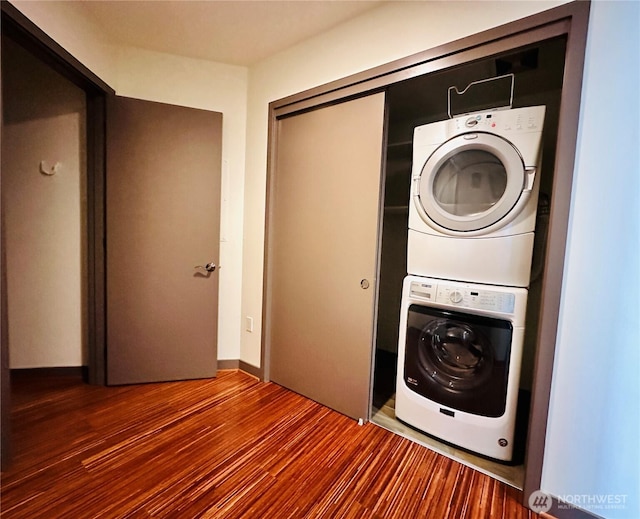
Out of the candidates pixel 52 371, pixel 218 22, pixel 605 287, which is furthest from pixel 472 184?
pixel 52 371

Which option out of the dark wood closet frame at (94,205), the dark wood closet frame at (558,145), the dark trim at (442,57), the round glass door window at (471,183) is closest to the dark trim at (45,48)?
the dark wood closet frame at (94,205)

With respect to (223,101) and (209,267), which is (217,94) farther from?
(209,267)

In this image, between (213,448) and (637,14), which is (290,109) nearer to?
(637,14)

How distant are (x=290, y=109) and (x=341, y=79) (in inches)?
16.4

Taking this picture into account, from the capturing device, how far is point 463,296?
1.46m

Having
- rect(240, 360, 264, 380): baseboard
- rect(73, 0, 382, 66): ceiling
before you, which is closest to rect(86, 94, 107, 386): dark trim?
rect(73, 0, 382, 66): ceiling

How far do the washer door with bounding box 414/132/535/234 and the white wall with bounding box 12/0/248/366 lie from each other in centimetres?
143

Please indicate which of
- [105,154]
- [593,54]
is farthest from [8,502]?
[593,54]

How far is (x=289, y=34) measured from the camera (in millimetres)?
1828

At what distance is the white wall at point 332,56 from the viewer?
1.32 m

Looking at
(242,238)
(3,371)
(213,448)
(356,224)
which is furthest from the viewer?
(242,238)

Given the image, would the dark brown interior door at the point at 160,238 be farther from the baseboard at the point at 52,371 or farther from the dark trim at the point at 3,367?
the dark trim at the point at 3,367

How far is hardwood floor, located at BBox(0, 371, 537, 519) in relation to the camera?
1.17 meters

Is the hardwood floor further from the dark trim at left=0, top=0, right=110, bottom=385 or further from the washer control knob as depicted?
the washer control knob
